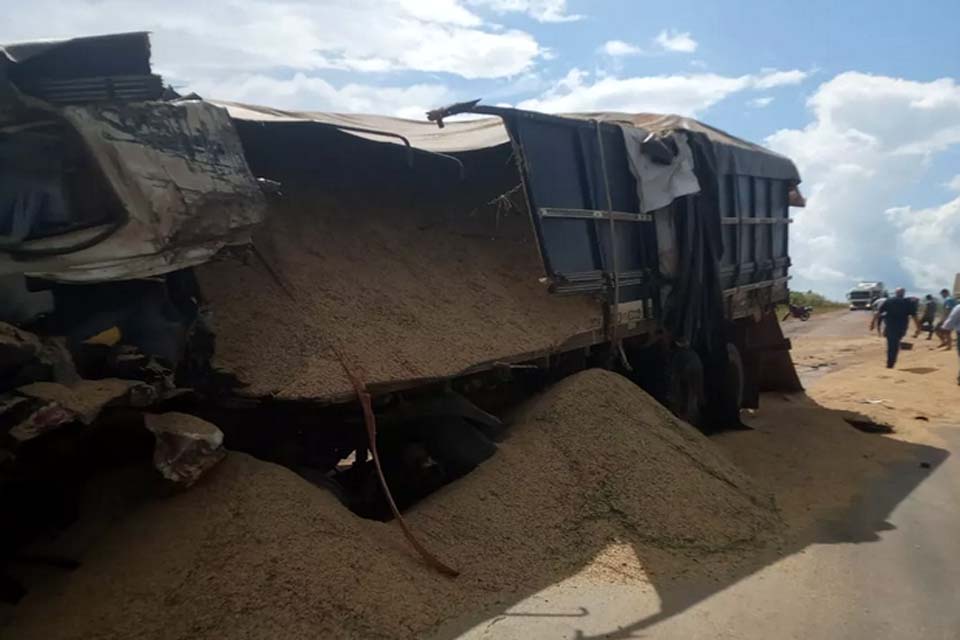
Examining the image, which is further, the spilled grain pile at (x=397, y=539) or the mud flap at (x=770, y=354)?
the mud flap at (x=770, y=354)

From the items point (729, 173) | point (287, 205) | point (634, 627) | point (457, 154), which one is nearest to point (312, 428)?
point (287, 205)

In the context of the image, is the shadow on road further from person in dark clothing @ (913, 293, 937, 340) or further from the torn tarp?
person in dark clothing @ (913, 293, 937, 340)

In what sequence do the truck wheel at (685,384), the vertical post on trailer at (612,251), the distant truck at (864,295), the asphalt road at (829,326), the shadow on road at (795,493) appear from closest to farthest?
the shadow on road at (795,493) → the vertical post on trailer at (612,251) → the truck wheel at (685,384) → the asphalt road at (829,326) → the distant truck at (864,295)

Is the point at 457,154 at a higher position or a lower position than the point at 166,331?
higher

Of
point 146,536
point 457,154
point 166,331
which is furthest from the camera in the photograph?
point 457,154

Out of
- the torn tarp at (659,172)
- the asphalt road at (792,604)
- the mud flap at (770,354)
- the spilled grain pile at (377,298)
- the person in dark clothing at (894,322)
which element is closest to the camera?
the asphalt road at (792,604)

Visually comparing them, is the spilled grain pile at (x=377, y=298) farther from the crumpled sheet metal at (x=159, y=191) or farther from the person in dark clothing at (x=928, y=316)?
the person in dark clothing at (x=928, y=316)

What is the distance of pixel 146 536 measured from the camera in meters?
3.82

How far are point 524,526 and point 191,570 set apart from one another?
6.00 feet

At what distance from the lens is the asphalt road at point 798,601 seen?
13.4 ft

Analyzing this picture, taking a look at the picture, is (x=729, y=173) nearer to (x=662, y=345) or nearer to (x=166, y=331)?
(x=662, y=345)

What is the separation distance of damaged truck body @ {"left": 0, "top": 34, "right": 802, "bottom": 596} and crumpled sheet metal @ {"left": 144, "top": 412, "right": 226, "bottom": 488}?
1 centimetres

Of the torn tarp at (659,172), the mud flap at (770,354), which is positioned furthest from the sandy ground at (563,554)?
the mud flap at (770,354)

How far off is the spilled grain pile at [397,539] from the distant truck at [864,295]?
128 feet
